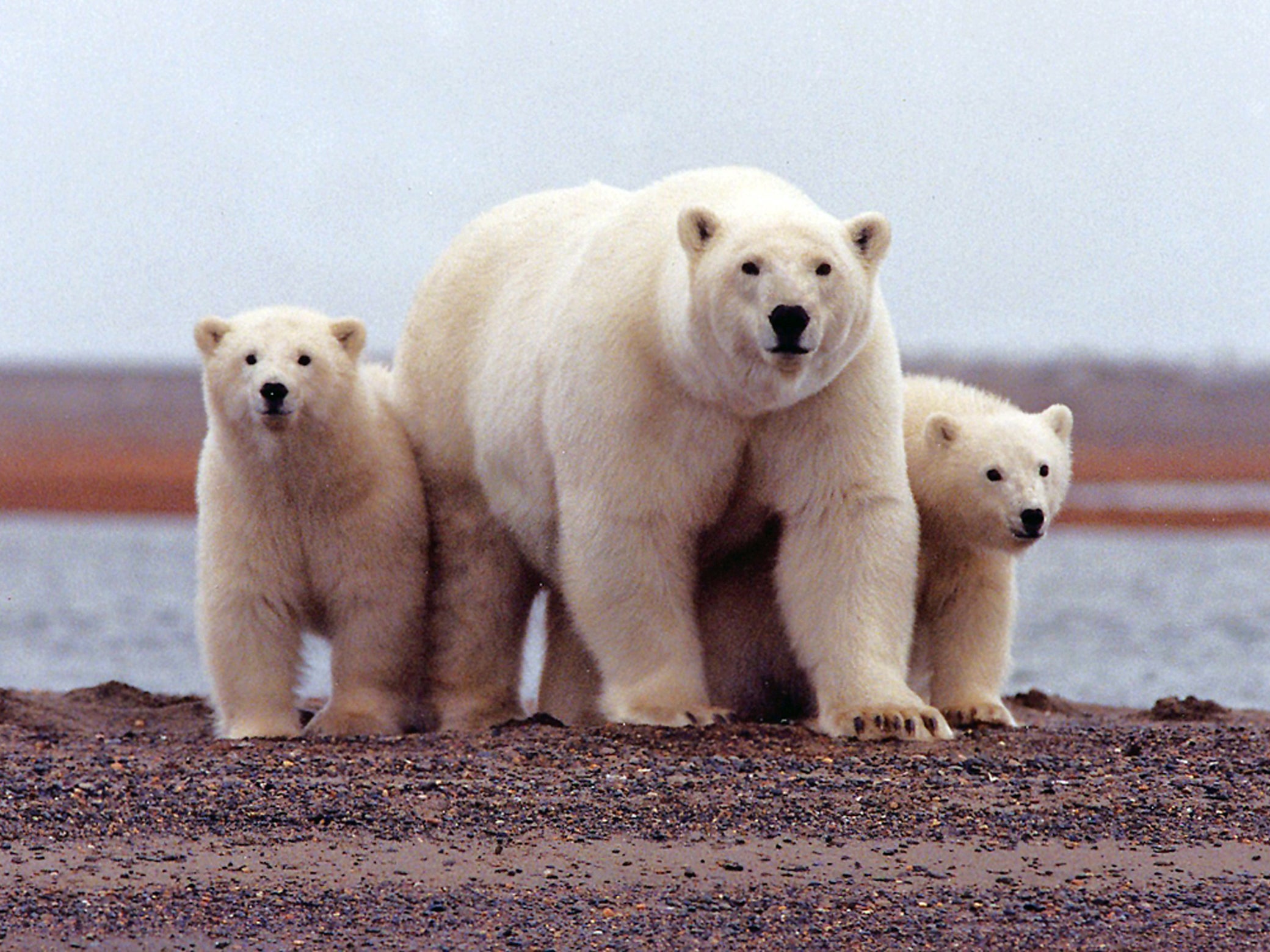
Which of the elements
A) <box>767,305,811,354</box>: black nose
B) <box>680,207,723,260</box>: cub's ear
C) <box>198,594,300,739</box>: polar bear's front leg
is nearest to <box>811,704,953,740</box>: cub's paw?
<box>767,305,811,354</box>: black nose

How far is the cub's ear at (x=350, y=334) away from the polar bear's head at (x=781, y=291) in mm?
1916

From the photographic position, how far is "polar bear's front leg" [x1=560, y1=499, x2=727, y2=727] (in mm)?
6848

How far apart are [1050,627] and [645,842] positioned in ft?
55.8

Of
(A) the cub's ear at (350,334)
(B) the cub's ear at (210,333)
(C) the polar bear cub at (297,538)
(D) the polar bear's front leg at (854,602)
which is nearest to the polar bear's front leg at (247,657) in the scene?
(C) the polar bear cub at (297,538)

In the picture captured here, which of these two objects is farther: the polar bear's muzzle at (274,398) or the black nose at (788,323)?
the polar bear's muzzle at (274,398)

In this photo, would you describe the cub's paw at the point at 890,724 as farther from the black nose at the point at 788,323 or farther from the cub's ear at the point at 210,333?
the cub's ear at the point at 210,333

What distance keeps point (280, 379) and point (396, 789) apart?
2.25 m

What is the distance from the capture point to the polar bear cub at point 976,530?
7.23 m

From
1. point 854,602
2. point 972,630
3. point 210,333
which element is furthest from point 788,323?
point 210,333

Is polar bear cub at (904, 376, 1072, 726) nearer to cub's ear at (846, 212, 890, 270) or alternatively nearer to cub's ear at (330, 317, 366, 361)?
cub's ear at (846, 212, 890, 270)

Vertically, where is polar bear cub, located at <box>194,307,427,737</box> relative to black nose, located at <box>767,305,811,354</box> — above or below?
below

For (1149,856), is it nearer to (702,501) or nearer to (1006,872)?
(1006,872)

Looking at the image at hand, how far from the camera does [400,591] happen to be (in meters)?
7.88

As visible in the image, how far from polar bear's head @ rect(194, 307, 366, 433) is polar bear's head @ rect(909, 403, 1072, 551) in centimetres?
238
